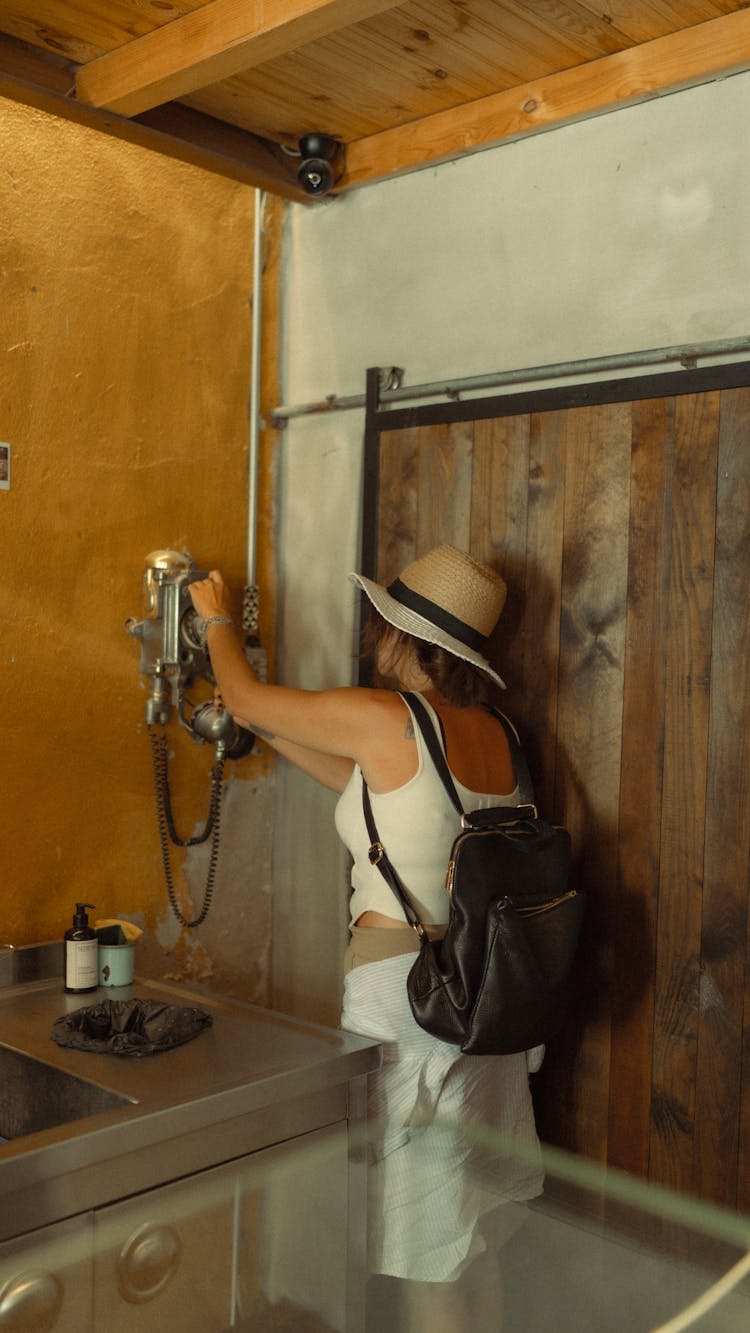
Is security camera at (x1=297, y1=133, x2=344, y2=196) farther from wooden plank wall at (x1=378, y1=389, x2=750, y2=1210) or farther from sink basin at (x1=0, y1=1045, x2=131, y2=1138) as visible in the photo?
sink basin at (x1=0, y1=1045, x2=131, y2=1138)

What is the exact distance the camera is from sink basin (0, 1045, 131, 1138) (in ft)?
5.82

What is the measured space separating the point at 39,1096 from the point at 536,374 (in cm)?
160

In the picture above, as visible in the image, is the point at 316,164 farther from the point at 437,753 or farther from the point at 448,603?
the point at 437,753

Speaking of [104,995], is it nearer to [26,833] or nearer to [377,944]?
[26,833]

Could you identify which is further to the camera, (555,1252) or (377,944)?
(377,944)

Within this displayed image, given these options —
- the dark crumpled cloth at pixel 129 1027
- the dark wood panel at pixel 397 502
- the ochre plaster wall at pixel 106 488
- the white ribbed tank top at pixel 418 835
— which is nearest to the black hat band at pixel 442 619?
the white ribbed tank top at pixel 418 835

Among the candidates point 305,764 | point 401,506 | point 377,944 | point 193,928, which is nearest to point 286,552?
point 401,506

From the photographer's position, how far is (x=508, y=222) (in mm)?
2480

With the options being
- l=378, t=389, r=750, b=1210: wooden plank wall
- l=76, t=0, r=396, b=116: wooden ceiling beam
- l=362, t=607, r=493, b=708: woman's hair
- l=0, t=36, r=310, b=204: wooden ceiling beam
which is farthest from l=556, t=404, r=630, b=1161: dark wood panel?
l=0, t=36, r=310, b=204: wooden ceiling beam

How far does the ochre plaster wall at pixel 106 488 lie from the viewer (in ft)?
7.77

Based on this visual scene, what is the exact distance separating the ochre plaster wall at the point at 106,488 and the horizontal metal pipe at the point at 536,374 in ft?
0.69

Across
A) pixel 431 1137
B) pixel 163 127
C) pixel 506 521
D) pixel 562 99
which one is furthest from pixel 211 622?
pixel 562 99

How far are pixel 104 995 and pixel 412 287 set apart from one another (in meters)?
1.63

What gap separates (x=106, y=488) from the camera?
254cm
